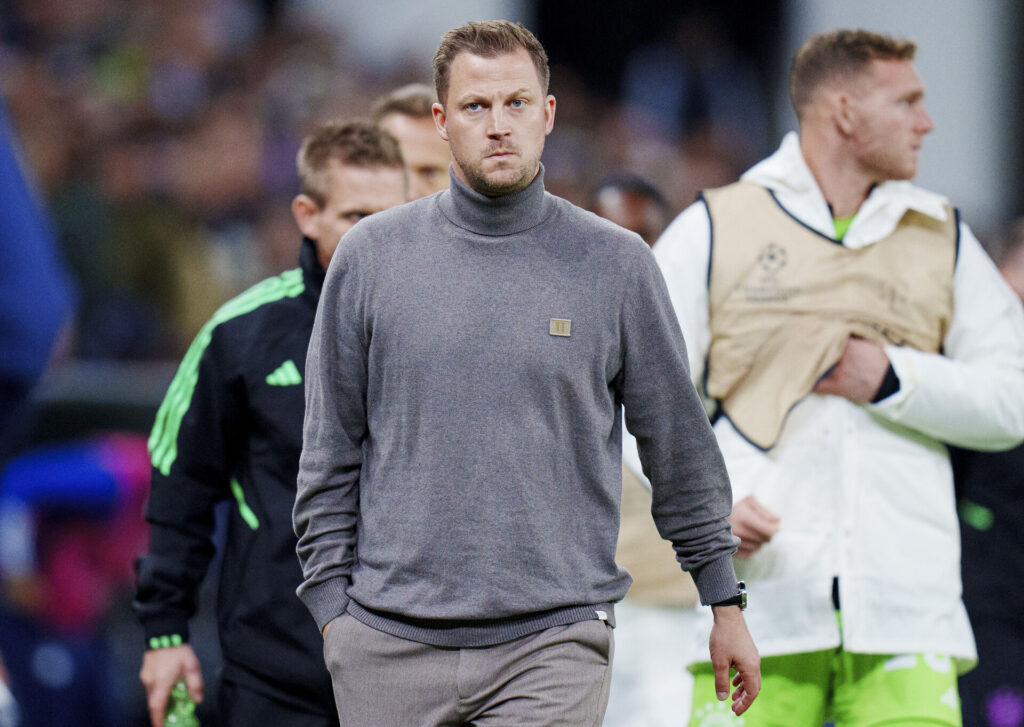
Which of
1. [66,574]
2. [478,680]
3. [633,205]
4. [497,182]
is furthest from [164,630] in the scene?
[66,574]

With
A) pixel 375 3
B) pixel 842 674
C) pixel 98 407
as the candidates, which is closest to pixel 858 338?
pixel 842 674

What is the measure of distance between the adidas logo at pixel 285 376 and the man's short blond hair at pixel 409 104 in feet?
3.68

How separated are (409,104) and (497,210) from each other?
5.82 feet

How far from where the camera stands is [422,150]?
15.4 ft

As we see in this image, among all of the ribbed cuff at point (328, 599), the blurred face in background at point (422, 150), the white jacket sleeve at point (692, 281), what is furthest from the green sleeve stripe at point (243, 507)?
the blurred face in background at point (422, 150)

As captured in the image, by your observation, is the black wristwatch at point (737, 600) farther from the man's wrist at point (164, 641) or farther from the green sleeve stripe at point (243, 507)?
the man's wrist at point (164, 641)

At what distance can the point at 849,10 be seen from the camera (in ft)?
39.0

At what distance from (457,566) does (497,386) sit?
1.13 feet

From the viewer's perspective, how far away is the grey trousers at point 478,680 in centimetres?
293

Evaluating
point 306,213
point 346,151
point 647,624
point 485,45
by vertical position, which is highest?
point 485,45

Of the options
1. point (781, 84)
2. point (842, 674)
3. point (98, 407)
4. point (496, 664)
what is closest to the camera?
point (496, 664)

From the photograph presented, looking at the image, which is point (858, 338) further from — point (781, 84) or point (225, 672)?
point (781, 84)

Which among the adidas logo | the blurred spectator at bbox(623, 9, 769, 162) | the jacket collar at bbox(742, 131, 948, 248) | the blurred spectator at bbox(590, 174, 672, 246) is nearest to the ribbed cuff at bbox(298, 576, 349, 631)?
the adidas logo

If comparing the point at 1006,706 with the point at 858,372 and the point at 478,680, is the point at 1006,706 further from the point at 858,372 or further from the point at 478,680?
the point at 478,680
